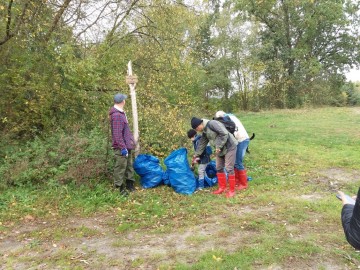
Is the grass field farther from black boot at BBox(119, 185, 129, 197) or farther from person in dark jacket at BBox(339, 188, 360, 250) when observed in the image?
person in dark jacket at BBox(339, 188, 360, 250)

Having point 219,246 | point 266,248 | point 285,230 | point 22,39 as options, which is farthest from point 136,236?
point 22,39

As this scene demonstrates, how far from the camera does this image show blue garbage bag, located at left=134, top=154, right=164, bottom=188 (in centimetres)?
595

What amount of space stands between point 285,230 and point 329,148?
5.83 metres

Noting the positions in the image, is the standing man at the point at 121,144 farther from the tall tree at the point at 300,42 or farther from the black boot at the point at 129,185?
the tall tree at the point at 300,42

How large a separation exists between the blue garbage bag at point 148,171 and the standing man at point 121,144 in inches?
9.4

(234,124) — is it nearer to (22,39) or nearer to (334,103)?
(22,39)

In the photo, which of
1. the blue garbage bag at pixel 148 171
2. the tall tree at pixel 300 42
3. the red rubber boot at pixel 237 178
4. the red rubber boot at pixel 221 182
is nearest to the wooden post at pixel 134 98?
the blue garbage bag at pixel 148 171

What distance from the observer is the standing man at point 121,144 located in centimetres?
532

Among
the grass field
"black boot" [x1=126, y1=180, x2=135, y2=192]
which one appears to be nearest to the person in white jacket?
the grass field

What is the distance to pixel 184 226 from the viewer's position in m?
4.36

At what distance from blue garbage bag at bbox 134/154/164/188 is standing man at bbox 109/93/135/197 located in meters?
0.24

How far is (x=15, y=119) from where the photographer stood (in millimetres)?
7008

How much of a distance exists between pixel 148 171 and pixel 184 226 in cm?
182

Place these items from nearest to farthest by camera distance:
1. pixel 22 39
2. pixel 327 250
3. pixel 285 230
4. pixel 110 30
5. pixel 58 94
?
pixel 327 250 < pixel 285 230 < pixel 22 39 < pixel 58 94 < pixel 110 30
